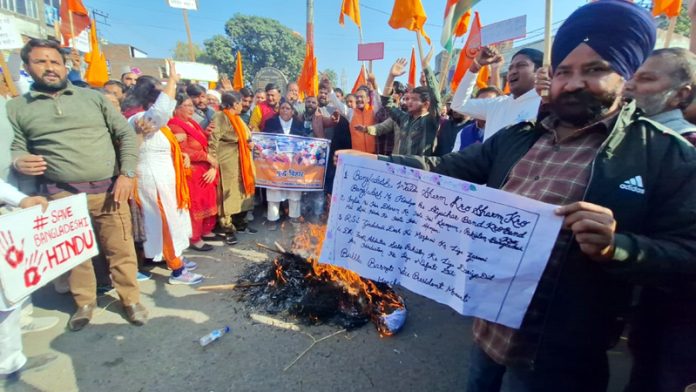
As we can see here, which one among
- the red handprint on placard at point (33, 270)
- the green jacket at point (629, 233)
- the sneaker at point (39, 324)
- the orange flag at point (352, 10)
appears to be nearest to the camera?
the green jacket at point (629, 233)

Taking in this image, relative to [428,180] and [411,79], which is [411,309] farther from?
[411,79]

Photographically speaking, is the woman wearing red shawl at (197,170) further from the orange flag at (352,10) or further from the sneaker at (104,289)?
the orange flag at (352,10)

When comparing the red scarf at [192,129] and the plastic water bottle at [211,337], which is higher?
the red scarf at [192,129]

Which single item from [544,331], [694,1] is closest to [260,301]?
[544,331]

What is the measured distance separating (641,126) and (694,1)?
113 inches

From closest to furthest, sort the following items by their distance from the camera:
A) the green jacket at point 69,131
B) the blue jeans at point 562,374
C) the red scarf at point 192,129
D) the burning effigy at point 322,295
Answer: the blue jeans at point 562,374, the green jacket at point 69,131, the burning effigy at point 322,295, the red scarf at point 192,129

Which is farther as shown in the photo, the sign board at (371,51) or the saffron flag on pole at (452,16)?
the sign board at (371,51)

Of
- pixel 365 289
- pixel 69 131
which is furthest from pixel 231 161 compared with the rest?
pixel 365 289

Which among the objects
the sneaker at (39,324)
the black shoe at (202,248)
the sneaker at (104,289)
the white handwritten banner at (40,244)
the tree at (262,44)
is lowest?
the sneaker at (39,324)

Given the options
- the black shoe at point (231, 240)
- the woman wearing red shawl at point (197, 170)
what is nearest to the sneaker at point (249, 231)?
the black shoe at point (231, 240)

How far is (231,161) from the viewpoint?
17.6 feet

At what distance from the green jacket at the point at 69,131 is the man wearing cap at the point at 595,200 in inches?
128

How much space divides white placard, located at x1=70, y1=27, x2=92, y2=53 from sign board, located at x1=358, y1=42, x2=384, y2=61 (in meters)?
5.63

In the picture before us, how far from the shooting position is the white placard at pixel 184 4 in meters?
6.67
